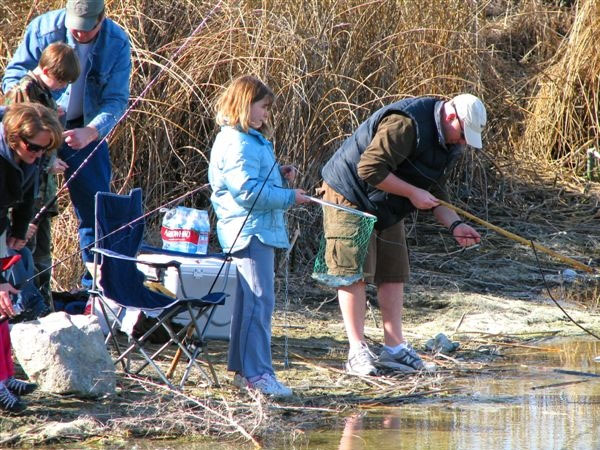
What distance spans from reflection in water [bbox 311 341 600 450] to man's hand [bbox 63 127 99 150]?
2073mm

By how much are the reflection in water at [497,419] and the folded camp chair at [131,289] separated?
873 millimetres

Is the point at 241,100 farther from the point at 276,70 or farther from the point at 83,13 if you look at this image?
the point at 276,70

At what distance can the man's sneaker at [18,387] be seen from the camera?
467cm

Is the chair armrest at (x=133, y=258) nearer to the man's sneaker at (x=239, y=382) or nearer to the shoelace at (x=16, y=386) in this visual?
the man's sneaker at (x=239, y=382)

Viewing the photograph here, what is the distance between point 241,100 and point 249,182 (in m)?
0.39

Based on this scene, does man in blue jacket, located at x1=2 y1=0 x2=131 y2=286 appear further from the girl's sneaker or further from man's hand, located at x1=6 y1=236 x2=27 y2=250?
the girl's sneaker

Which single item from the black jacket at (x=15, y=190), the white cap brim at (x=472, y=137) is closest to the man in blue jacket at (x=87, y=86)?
the black jacket at (x=15, y=190)

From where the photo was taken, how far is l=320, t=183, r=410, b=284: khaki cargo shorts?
5.83m

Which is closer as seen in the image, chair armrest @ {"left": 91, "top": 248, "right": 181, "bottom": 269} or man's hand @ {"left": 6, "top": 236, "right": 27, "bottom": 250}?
man's hand @ {"left": 6, "top": 236, "right": 27, "bottom": 250}

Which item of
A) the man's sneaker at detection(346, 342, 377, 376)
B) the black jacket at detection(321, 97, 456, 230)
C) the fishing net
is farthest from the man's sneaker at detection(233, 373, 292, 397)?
the black jacket at detection(321, 97, 456, 230)

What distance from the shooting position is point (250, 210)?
5094 mm

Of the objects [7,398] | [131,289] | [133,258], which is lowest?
[7,398]

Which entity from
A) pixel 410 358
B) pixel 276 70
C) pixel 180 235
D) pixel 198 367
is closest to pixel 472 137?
pixel 410 358

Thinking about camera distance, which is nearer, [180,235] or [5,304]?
[5,304]
